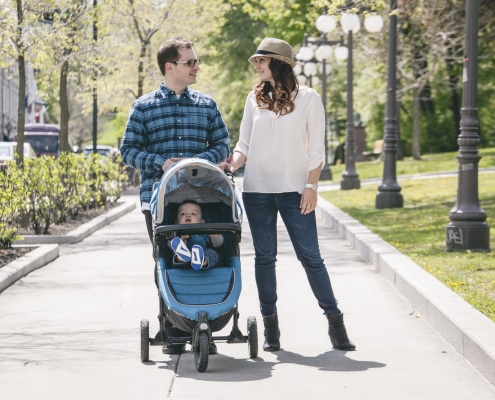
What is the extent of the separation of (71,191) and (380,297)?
33.3 feet

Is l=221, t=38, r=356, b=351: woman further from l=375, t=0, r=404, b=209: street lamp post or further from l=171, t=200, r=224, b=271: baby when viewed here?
l=375, t=0, r=404, b=209: street lamp post

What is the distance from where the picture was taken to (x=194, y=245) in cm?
721

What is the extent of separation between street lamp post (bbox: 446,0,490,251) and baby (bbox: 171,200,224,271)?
644cm

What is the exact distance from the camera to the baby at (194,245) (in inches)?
282

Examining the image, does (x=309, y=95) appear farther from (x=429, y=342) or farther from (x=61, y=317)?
(x=61, y=317)

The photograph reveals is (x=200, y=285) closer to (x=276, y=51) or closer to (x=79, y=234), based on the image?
(x=276, y=51)

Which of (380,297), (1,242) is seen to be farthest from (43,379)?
(1,242)

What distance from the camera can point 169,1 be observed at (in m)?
39.7

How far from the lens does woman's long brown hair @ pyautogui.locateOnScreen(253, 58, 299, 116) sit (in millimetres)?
7566

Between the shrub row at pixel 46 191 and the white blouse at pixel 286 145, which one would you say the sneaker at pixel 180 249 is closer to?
the white blouse at pixel 286 145

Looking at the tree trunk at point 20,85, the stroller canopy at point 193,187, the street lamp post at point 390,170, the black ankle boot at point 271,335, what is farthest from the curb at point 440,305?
the street lamp post at point 390,170

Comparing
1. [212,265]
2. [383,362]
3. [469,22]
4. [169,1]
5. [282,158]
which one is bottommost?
[383,362]

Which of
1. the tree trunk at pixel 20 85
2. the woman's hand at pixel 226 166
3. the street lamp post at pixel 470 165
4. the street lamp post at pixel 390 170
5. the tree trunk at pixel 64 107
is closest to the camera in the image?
the woman's hand at pixel 226 166

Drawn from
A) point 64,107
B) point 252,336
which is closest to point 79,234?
point 64,107
